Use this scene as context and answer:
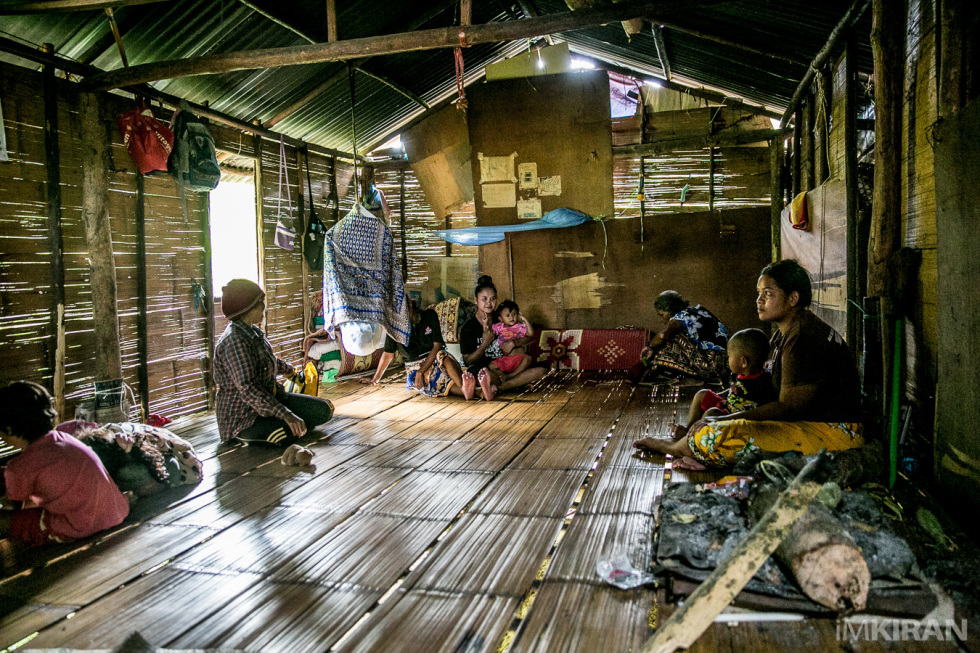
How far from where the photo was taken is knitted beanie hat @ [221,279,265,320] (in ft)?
11.9

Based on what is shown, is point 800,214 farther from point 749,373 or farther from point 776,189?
point 749,373

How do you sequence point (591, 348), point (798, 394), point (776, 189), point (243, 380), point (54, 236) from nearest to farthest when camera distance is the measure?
point (798, 394)
point (243, 380)
point (54, 236)
point (776, 189)
point (591, 348)

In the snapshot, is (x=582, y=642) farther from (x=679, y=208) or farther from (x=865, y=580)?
(x=679, y=208)

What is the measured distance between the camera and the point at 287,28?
458 cm

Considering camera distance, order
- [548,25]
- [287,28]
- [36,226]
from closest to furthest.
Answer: [548,25]
[36,226]
[287,28]

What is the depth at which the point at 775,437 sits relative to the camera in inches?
103

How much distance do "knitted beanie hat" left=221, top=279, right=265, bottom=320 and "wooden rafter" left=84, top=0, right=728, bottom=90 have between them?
4.18ft

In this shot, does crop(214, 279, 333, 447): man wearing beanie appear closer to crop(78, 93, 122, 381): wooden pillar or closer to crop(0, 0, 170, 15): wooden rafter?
crop(78, 93, 122, 381): wooden pillar

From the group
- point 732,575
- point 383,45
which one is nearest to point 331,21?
point 383,45

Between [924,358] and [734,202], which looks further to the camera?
[734,202]

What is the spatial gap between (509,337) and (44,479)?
12.7ft

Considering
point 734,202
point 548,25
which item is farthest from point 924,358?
point 734,202

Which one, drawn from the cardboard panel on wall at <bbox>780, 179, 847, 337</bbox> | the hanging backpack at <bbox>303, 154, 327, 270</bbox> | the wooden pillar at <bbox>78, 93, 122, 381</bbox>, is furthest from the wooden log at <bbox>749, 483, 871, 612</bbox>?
the hanging backpack at <bbox>303, 154, 327, 270</bbox>

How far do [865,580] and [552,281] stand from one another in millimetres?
5287
